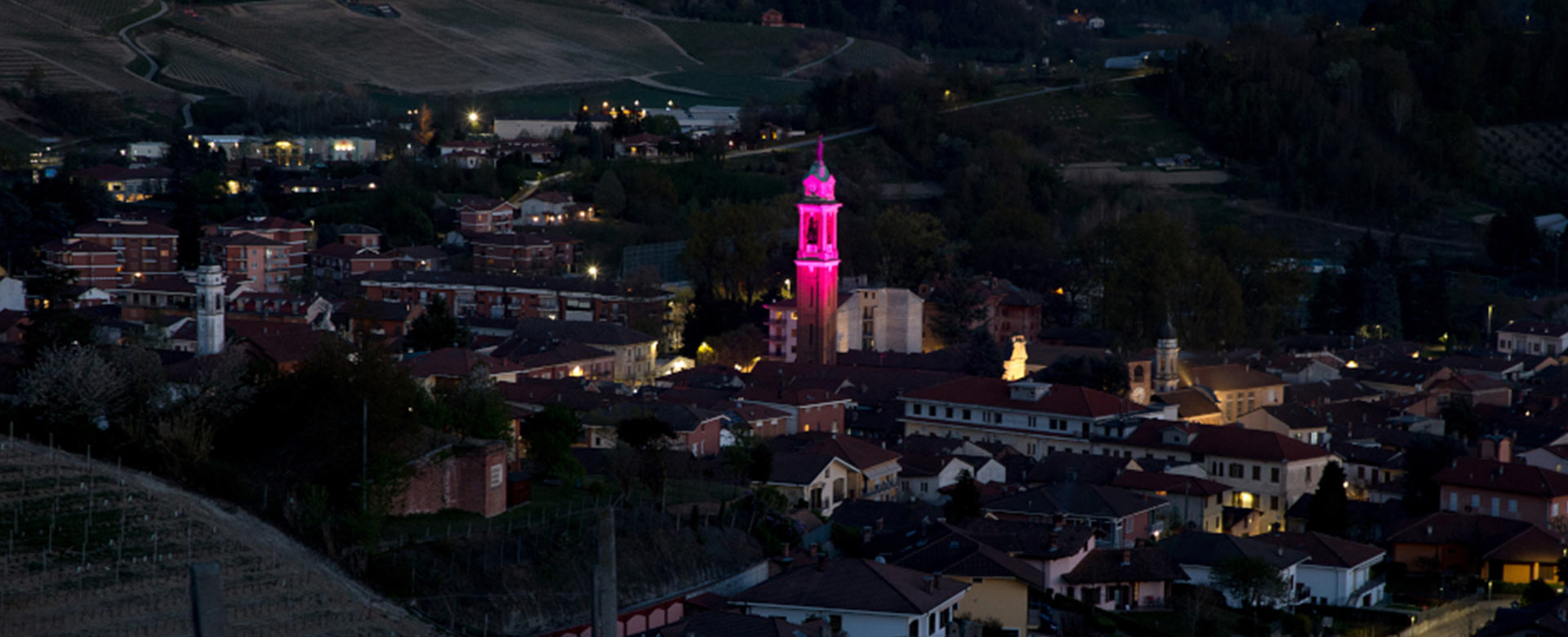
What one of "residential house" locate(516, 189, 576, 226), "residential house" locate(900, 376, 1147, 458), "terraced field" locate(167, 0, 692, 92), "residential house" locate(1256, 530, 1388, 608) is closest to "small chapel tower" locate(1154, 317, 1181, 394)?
"residential house" locate(900, 376, 1147, 458)

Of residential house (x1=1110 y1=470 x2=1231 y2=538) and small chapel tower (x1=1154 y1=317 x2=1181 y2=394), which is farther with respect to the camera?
small chapel tower (x1=1154 y1=317 x2=1181 y2=394)

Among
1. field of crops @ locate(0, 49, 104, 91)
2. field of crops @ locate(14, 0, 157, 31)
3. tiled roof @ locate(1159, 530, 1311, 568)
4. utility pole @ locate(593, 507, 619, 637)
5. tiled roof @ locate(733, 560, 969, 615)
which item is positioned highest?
field of crops @ locate(14, 0, 157, 31)

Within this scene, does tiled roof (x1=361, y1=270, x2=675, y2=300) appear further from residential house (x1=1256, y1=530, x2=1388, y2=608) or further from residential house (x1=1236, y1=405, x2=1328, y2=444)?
residential house (x1=1256, y1=530, x2=1388, y2=608)

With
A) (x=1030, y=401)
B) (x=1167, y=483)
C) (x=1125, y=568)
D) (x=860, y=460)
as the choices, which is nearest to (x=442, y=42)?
(x=1030, y=401)

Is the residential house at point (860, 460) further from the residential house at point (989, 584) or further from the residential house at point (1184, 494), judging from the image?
the residential house at point (989, 584)

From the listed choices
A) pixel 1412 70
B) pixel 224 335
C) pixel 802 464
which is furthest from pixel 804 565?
pixel 1412 70

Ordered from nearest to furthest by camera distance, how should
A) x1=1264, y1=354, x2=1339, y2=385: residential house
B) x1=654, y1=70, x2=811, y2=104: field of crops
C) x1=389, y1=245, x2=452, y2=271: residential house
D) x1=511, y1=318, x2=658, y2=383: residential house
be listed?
x1=511, y1=318, x2=658, y2=383: residential house
x1=1264, y1=354, x2=1339, y2=385: residential house
x1=389, y1=245, x2=452, y2=271: residential house
x1=654, y1=70, x2=811, y2=104: field of crops

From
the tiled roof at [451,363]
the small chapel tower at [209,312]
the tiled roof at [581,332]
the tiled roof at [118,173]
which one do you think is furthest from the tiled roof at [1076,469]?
the tiled roof at [118,173]
